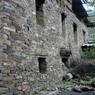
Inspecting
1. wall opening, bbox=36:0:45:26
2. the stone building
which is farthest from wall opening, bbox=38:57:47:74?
wall opening, bbox=36:0:45:26

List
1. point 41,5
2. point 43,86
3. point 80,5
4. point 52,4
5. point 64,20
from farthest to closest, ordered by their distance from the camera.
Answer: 1. point 80,5
2. point 64,20
3. point 52,4
4. point 41,5
5. point 43,86

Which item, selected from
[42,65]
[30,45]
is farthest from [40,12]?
[42,65]

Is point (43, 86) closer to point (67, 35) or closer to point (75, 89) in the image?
point (75, 89)

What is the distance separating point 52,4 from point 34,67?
3.75 m

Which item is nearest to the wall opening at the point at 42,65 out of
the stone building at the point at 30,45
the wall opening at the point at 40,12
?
the stone building at the point at 30,45

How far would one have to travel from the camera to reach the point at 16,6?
7.58 metres

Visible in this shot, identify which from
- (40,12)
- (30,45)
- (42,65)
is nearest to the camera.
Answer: (30,45)

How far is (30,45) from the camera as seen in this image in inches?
329

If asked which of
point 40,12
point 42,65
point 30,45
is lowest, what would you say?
point 42,65

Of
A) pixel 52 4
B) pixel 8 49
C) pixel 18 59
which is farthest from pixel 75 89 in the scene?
pixel 52 4

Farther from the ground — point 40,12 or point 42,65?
point 40,12

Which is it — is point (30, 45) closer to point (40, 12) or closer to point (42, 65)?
point (42, 65)

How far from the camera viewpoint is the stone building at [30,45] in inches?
276

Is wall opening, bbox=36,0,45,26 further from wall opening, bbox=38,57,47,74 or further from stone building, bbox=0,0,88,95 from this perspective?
wall opening, bbox=38,57,47,74
